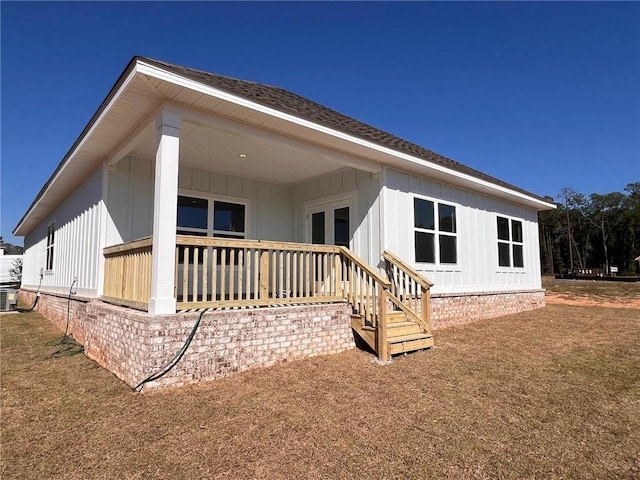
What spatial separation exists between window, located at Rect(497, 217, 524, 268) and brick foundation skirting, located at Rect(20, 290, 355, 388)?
7.14 m

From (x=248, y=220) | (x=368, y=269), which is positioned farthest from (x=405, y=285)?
(x=248, y=220)

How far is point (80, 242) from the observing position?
8.53 meters

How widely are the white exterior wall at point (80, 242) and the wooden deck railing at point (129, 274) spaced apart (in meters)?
0.63

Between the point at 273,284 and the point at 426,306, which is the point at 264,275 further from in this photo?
the point at 426,306

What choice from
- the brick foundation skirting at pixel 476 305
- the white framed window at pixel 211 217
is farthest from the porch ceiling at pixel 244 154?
the brick foundation skirting at pixel 476 305

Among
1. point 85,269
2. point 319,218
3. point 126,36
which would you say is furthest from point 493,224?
point 126,36

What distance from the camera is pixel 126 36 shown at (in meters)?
10.3

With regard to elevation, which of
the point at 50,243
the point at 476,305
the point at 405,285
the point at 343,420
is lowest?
the point at 343,420

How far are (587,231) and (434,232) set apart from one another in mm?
54885

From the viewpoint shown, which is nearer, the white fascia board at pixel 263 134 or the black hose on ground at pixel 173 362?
the black hose on ground at pixel 173 362

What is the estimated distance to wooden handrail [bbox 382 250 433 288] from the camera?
653 cm

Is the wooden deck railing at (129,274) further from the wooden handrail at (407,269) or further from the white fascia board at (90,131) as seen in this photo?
the wooden handrail at (407,269)

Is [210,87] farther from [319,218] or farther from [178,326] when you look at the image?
[319,218]

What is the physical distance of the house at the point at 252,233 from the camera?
484 cm
